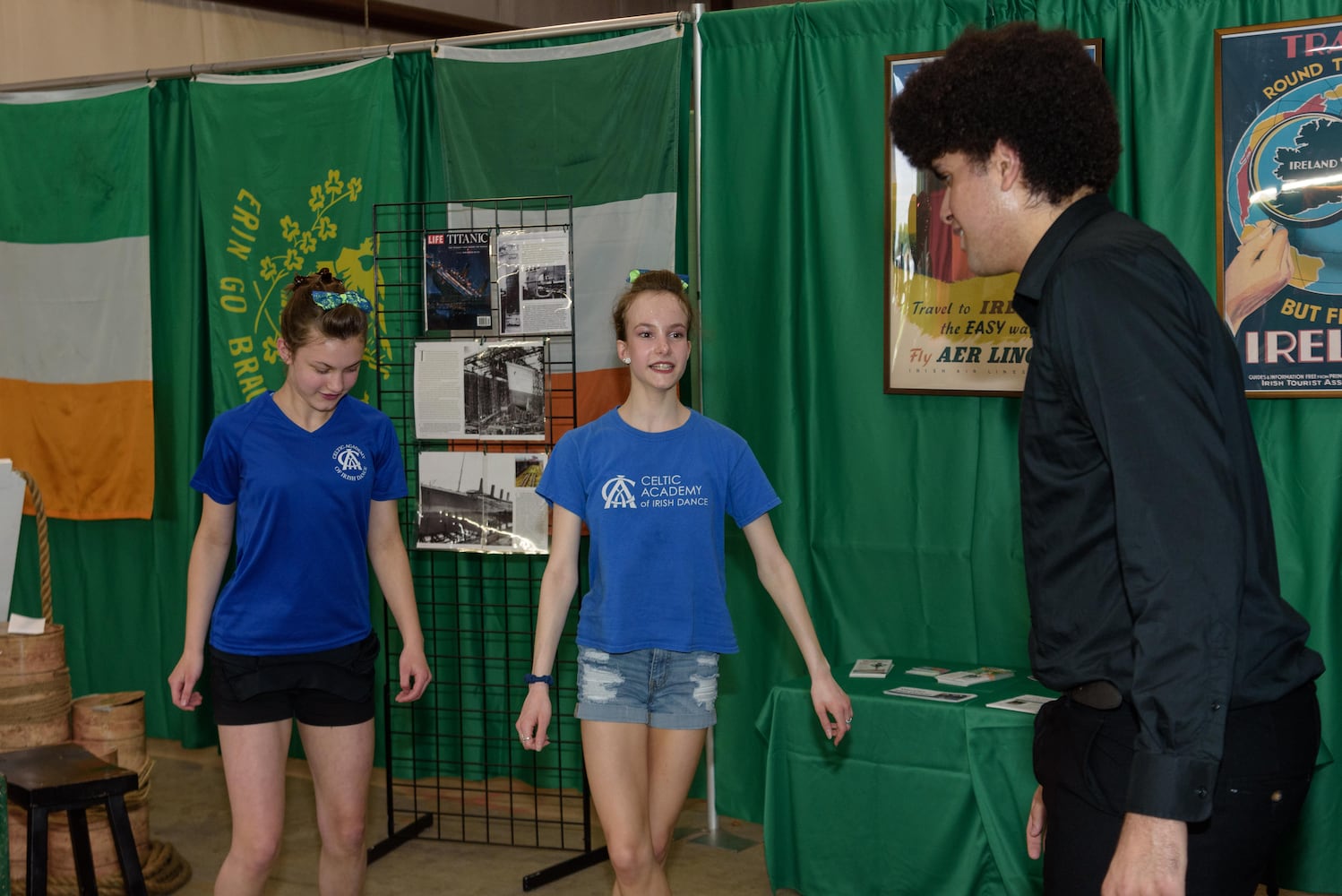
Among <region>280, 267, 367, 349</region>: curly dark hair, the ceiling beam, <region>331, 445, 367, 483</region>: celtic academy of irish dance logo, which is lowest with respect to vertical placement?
<region>331, 445, 367, 483</region>: celtic academy of irish dance logo

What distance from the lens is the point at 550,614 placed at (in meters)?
2.60

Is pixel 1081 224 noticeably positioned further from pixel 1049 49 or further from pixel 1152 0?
pixel 1152 0

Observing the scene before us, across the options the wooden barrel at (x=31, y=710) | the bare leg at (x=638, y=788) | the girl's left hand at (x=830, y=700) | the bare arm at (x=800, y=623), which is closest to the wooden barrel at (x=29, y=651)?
the wooden barrel at (x=31, y=710)

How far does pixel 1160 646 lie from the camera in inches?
47.7

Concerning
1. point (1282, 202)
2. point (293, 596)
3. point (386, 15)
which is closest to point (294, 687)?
point (293, 596)

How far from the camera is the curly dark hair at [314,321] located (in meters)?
2.64

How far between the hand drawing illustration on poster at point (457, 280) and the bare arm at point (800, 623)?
1.38 metres

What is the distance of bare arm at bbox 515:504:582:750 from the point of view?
2545 mm

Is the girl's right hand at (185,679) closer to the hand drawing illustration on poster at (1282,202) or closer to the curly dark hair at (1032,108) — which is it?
the curly dark hair at (1032,108)

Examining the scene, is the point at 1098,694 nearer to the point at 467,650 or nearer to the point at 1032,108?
the point at 1032,108

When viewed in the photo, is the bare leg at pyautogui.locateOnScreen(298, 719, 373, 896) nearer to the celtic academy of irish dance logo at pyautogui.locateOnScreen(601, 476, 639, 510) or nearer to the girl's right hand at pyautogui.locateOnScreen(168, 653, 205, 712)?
the girl's right hand at pyautogui.locateOnScreen(168, 653, 205, 712)

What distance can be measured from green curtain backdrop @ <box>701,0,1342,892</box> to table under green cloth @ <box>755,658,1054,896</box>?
41 cm

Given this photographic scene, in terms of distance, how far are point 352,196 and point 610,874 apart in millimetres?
2315

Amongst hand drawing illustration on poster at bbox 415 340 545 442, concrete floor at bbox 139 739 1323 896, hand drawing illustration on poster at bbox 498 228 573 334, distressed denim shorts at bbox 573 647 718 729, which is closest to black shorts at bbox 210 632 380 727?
distressed denim shorts at bbox 573 647 718 729
